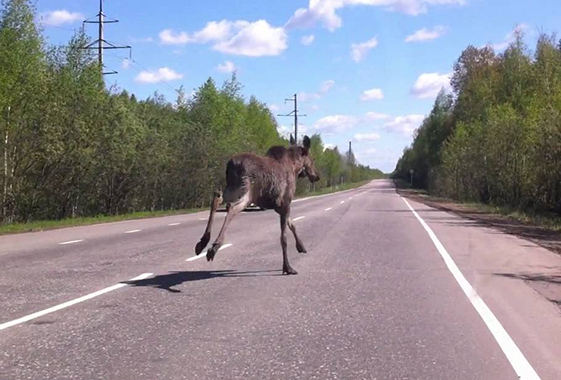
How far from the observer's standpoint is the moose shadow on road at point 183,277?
1066 centimetres

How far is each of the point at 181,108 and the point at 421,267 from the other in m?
51.7

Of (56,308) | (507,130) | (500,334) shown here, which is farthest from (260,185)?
(507,130)

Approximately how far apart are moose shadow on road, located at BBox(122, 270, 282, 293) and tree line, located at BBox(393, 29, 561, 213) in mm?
24120

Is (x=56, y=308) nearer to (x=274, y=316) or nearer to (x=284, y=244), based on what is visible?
(x=274, y=316)

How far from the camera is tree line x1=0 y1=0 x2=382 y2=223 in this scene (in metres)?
29.2

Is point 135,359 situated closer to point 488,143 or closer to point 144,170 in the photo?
point 144,170

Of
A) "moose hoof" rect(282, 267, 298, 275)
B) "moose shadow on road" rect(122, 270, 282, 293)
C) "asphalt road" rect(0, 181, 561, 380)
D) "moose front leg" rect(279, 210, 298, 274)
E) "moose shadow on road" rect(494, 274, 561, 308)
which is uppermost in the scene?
"moose front leg" rect(279, 210, 298, 274)

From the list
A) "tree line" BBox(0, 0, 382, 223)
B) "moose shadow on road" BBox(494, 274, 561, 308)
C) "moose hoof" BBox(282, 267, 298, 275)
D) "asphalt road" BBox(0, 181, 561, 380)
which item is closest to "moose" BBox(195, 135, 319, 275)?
"moose hoof" BBox(282, 267, 298, 275)

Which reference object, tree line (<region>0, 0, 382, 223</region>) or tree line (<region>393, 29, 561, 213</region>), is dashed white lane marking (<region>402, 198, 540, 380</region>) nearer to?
tree line (<region>0, 0, 382, 223</region>)

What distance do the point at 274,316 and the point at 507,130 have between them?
4209 cm

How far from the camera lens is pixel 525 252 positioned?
16.9 m

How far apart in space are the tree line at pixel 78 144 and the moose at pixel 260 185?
55.0ft

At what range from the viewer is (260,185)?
A: 11172mm

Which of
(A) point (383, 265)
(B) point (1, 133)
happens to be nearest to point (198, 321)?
(A) point (383, 265)
